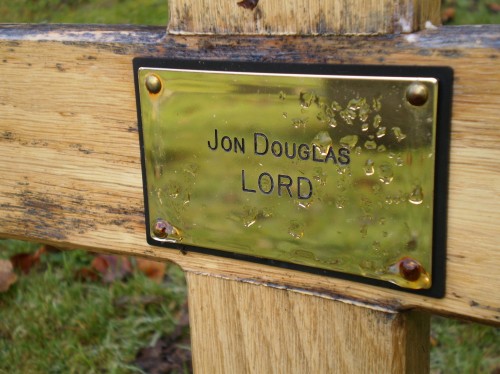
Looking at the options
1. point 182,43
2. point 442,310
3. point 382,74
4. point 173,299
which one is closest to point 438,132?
point 382,74

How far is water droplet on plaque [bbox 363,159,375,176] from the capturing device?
34.8 inches

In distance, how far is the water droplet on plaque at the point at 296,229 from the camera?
3.15 ft

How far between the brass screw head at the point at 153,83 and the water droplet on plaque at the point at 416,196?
1.20 feet

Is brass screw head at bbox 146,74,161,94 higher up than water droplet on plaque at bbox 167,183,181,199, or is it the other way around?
brass screw head at bbox 146,74,161,94

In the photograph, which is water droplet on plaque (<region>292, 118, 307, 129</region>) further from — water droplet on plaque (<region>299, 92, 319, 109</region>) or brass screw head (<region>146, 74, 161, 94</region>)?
brass screw head (<region>146, 74, 161, 94</region>)

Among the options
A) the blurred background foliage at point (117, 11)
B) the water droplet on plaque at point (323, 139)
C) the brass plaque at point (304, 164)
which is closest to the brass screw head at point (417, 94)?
the brass plaque at point (304, 164)

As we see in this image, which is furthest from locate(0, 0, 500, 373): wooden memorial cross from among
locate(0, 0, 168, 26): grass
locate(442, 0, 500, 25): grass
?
locate(442, 0, 500, 25): grass

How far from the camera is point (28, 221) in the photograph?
4.07 ft

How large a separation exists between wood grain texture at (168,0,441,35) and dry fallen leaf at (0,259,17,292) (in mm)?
1676

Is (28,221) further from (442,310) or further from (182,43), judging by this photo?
(442,310)

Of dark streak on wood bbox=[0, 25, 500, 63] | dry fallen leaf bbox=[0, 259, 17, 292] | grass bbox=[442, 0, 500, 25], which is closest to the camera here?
dark streak on wood bbox=[0, 25, 500, 63]

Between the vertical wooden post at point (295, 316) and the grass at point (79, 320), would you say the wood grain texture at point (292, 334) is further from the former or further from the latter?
the grass at point (79, 320)

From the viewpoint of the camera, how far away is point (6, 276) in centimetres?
246

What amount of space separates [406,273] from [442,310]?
0.06 m
